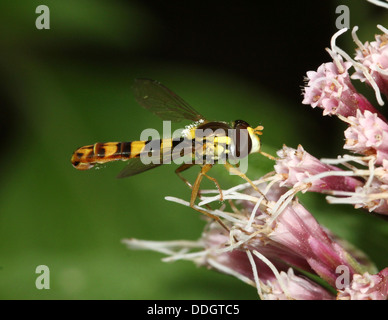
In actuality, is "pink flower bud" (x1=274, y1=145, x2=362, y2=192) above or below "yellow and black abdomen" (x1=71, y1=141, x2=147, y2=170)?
below

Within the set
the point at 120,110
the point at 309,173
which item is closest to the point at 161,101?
the point at 309,173

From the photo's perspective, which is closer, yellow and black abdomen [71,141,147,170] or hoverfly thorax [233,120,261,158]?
hoverfly thorax [233,120,261,158]

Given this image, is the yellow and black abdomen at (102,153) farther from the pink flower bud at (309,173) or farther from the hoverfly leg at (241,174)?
the pink flower bud at (309,173)

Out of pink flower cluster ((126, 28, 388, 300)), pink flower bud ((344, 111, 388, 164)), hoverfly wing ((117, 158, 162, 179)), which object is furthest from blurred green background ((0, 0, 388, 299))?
pink flower bud ((344, 111, 388, 164))

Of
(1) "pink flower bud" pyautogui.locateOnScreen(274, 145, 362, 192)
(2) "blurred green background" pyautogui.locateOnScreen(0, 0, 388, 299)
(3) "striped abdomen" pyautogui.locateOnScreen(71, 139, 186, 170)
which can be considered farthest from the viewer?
(2) "blurred green background" pyautogui.locateOnScreen(0, 0, 388, 299)

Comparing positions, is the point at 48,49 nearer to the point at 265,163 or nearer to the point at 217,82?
the point at 217,82

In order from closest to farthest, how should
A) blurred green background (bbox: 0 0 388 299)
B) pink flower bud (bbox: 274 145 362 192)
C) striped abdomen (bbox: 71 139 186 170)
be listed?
pink flower bud (bbox: 274 145 362 192), striped abdomen (bbox: 71 139 186 170), blurred green background (bbox: 0 0 388 299)

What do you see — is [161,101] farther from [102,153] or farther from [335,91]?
[335,91]

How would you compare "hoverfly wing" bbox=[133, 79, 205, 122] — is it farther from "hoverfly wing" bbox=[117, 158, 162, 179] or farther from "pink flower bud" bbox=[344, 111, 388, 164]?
"pink flower bud" bbox=[344, 111, 388, 164]

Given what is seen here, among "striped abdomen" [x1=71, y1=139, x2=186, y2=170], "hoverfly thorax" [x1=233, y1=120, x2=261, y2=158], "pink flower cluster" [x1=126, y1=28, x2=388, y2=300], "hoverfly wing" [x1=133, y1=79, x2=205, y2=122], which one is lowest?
"pink flower cluster" [x1=126, y1=28, x2=388, y2=300]
